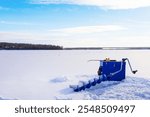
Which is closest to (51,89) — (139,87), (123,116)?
(139,87)

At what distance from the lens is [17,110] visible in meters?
3.44

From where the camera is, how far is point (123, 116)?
336 cm

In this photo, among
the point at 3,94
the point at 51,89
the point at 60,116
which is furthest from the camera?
the point at 51,89

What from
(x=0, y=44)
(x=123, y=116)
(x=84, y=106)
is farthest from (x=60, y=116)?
(x=0, y=44)

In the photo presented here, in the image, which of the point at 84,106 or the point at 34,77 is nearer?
the point at 84,106

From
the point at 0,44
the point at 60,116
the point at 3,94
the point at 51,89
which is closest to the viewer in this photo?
the point at 60,116

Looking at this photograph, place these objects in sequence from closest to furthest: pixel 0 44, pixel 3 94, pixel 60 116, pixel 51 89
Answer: pixel 60 116, pixel 3 94, pixel 51 89, pixel 0 44

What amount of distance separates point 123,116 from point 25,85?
179cm

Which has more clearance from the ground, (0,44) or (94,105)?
(0,44)

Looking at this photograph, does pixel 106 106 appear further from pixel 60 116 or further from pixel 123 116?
pixel 60 116

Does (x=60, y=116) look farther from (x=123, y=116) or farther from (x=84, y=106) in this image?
(x=123, y=116)

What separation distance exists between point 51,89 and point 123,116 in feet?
4.63

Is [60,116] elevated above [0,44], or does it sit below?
below

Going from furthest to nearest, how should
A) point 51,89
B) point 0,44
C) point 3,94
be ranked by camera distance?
point 0,44 < point 51,89 < point 3,94
